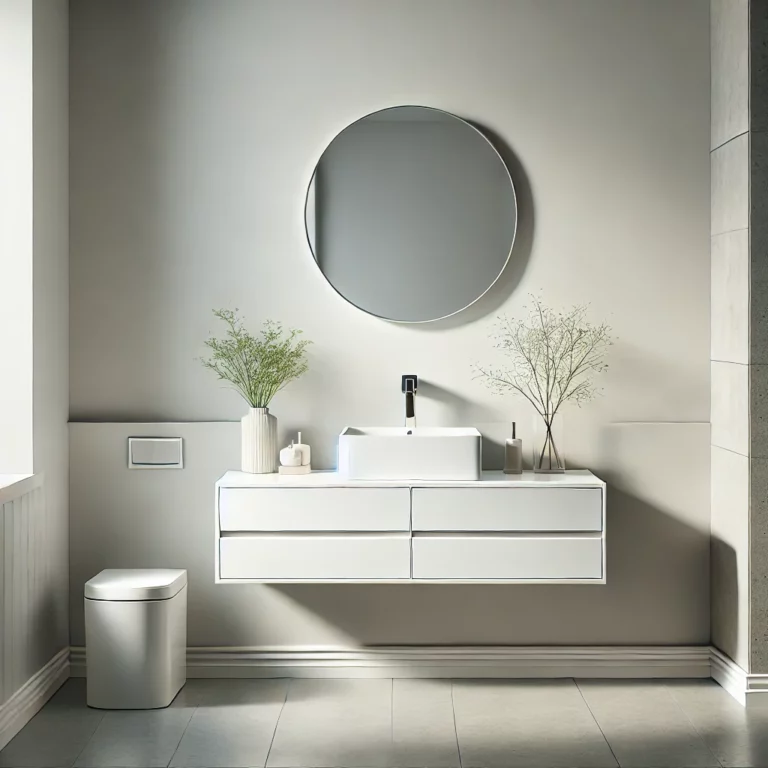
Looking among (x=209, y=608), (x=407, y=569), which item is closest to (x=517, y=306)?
(x=407, y=569)

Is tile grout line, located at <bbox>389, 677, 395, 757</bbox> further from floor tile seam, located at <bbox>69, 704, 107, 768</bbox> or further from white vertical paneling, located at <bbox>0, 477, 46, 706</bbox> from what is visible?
white vertical paneling, located at <bbox>0, 477, 46, 706</bbox>

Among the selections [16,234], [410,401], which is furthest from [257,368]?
[16,234]

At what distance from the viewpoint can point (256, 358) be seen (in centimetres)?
335

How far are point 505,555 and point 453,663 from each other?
573 millimetres

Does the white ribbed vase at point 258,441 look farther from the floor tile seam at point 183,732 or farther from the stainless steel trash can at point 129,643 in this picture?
the floor tile seam at point 183,732

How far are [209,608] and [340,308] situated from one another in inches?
46.2

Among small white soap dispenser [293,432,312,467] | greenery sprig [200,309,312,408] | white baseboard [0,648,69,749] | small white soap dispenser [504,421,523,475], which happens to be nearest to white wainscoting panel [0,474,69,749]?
white baseboard [0,648,69,749]

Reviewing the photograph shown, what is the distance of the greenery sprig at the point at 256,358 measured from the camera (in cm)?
331

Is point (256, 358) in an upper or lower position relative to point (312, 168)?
lower

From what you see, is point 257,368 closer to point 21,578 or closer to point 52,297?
point 52,297

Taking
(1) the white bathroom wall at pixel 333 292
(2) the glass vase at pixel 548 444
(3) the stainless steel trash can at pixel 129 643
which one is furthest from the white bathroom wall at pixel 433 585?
(3) the stainless steel trash can at pixel 129 643

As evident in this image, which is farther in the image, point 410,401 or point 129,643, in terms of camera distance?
point 410,401

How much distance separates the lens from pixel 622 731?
9.64 feet

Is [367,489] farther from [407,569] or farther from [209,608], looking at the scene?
[209,608]
